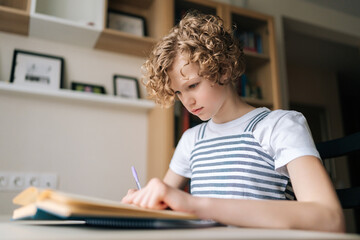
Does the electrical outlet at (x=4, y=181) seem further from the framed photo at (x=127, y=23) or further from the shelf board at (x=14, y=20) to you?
the framed photo at (x=127, y=23)

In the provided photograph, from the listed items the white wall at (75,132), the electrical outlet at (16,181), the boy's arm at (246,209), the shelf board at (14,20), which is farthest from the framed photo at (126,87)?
the boy's arm at (246,209)

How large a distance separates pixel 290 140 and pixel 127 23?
1.71m

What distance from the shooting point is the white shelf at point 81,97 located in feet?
6.03

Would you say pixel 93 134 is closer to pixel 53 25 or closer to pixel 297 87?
pixel 53 25

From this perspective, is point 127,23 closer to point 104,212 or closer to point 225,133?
point 225,133

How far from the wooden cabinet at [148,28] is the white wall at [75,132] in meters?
0.08

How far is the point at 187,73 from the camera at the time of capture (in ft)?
3.38

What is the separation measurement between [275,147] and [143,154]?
4.61 feet

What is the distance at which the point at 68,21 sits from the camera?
1.89m

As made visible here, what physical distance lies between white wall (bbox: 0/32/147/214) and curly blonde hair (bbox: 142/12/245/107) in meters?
1.05

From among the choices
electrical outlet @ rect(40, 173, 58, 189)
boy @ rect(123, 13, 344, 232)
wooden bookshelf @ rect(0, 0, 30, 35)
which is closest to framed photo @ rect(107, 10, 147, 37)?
wooden bookshelf @ rect(0, 0, 30, 35)

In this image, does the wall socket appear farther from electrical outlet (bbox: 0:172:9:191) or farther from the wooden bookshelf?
the wooden bookshelf

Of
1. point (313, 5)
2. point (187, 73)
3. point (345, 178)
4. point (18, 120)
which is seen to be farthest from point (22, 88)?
Answer: point (345, 178)

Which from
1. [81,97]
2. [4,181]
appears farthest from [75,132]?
[4,181]
